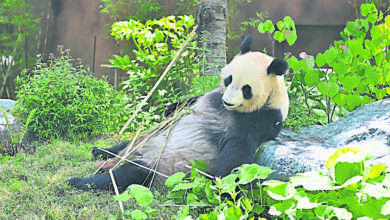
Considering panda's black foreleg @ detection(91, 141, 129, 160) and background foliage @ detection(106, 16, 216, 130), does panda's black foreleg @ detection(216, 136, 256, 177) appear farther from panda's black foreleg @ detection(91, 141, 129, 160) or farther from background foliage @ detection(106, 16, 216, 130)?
background foliage @ detection(106, 16, 216, 130)

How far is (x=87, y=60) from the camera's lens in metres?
6.11

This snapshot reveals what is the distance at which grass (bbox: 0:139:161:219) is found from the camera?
1.71m

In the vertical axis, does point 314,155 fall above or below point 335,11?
below

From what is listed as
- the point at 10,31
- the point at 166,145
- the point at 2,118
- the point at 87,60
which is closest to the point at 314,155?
the point at 166,145

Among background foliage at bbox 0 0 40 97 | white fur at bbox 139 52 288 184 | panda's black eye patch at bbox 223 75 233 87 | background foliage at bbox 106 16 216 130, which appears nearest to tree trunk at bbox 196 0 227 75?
background foliage at bbox 106 16 216 130

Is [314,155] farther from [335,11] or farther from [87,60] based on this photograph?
[87,60]

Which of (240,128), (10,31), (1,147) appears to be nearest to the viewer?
(240,128)

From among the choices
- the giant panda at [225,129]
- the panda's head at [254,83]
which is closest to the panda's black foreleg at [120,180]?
the giant panda at [225,129]

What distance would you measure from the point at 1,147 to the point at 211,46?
2066 millimetres

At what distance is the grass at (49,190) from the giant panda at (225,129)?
130mm

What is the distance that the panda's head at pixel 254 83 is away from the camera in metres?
1.79

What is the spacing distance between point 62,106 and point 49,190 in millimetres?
1572

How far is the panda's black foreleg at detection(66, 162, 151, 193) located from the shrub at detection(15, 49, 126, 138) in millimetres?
1563

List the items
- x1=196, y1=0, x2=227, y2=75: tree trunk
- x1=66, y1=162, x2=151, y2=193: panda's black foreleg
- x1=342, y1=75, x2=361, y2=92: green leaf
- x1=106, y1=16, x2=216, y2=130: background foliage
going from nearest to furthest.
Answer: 1. x1=66, y1=162, x2=151, y2=193: panda's black foreleg
2. x1=342, y1=75, x2=361, y2=92: green leaf
3. x1=196, y1=0, x2=227, y2=75: tree trunk
4. x1=106, y1=16, x2=216, y2=130: background foliage
